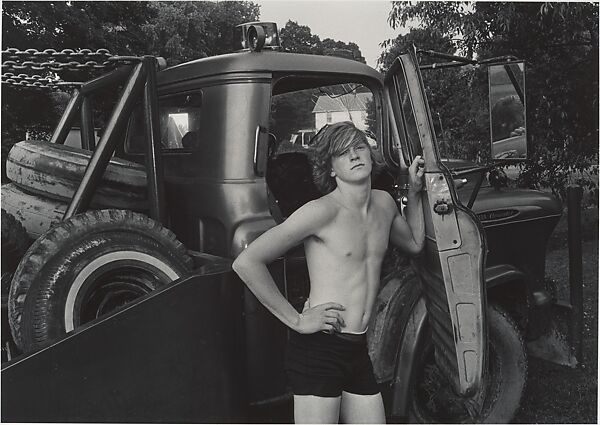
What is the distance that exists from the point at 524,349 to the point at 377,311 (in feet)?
3.01

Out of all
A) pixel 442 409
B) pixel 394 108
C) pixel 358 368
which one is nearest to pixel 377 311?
pixel 358 368

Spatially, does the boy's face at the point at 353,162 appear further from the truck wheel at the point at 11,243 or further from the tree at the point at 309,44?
the truck wheel at the point at 11,243

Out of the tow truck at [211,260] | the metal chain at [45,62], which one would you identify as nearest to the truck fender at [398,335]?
the tow truck at [211,260]

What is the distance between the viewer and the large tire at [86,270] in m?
1.94

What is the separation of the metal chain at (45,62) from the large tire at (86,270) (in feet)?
2.23

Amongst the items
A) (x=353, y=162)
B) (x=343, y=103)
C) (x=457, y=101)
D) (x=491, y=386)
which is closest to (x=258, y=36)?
(x=343, y=103)

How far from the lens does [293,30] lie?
2611 millimetres

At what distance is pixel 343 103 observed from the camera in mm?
2568

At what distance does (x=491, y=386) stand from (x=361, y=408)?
3.66 feet

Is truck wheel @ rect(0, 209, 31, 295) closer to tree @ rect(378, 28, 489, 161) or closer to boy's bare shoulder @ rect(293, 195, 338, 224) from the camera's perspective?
boy's bare shoulder @ rect(293, 195, 338, 224)

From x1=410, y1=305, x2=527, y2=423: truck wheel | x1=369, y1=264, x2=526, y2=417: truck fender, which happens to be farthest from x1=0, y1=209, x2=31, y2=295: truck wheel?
x1=410, y1=305, x2=527, y2=423: truck wheel

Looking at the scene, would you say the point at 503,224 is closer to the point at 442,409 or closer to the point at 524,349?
the point at 524,349

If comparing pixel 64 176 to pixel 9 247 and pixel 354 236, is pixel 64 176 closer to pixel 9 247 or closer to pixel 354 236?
pixel 9 247

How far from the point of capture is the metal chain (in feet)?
8.01
